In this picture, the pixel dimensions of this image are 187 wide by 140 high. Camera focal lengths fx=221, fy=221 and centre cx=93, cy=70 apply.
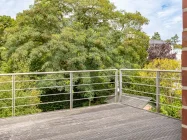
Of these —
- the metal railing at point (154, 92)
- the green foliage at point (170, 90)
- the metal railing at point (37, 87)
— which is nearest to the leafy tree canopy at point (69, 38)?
the metal railing at point (37, 87)

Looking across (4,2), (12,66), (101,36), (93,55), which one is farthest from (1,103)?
(4,2)

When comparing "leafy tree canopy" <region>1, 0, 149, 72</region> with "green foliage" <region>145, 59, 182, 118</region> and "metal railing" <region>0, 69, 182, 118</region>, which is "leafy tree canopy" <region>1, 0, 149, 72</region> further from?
"green foliage" <region>145, 59, 182, 118</region>

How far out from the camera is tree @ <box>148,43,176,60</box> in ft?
46.6

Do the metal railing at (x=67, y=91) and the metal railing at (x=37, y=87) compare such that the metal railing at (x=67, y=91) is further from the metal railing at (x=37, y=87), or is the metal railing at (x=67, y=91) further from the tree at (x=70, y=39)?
the tree at (x=70, y=39)

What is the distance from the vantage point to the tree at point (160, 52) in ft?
46.6

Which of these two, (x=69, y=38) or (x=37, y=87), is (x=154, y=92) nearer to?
(x=69, y=38)

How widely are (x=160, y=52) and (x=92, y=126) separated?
39.8ft

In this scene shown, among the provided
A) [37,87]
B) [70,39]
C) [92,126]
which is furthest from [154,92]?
[92,126]

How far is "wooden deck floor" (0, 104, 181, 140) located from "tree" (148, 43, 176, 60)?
10.6 meters

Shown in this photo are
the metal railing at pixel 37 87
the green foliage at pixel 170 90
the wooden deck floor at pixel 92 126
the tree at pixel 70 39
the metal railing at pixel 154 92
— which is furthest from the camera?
the tree at pixel 70 39

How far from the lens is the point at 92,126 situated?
3195mm

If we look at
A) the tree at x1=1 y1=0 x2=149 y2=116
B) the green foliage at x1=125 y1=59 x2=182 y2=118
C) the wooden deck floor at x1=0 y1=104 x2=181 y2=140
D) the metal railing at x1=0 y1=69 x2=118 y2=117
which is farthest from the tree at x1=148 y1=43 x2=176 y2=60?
the wooden deck floor at x1=0 y1=104 x2=181 y2=140

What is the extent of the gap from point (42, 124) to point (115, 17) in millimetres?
7082

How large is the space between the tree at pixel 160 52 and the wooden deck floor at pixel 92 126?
10.6 metres
